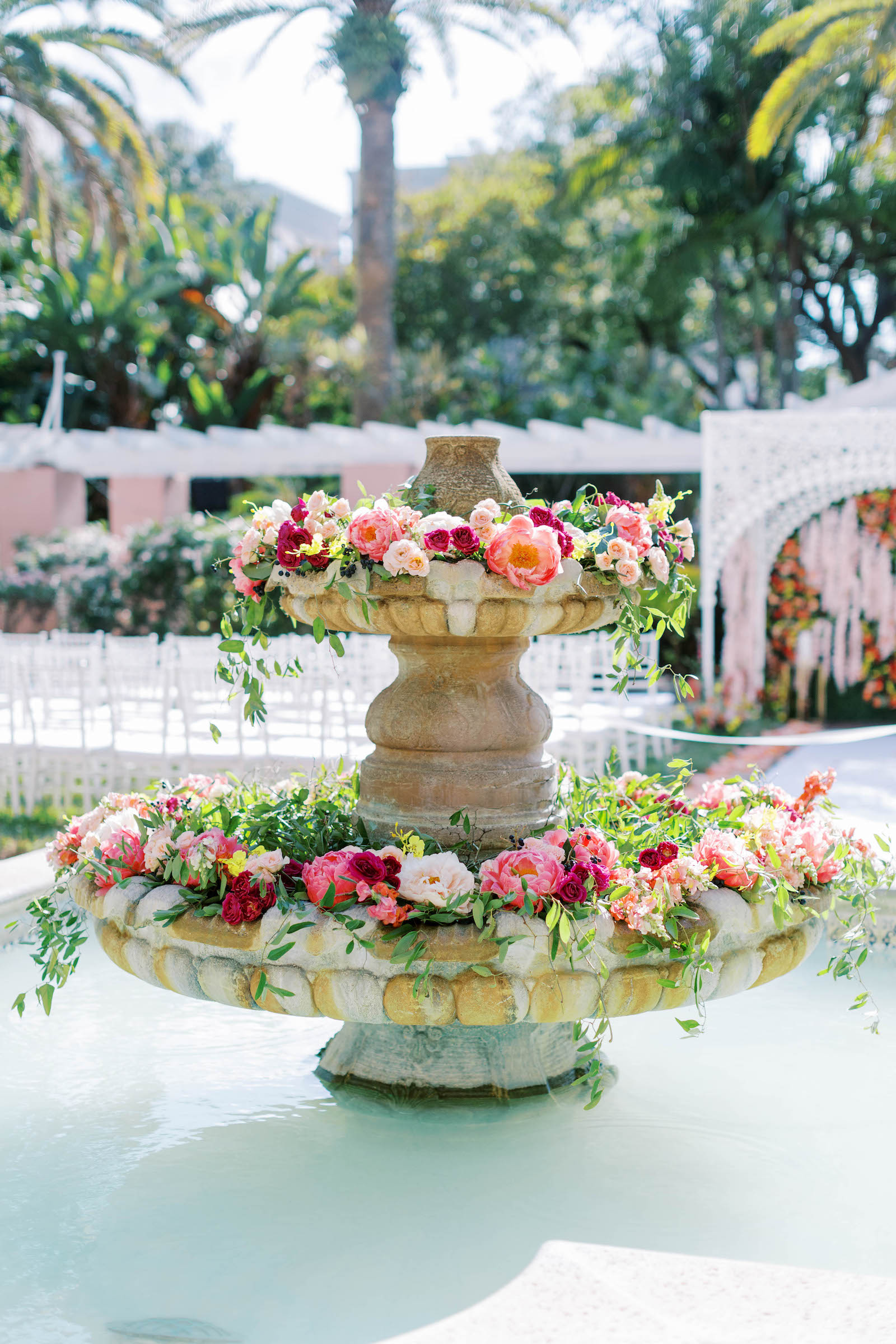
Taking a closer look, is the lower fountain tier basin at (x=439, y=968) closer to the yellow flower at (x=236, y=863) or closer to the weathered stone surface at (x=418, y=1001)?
the weathered stone surface at (x=418, y=1001)

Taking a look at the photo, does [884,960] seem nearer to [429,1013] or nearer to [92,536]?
[429,1013]

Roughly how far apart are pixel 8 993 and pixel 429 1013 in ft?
7.35

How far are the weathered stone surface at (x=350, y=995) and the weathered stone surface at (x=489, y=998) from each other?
0.20m

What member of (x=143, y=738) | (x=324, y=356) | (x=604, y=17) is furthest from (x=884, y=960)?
(x=324, y=356)

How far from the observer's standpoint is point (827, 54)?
43.0ft

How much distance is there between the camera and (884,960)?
16.0 ft

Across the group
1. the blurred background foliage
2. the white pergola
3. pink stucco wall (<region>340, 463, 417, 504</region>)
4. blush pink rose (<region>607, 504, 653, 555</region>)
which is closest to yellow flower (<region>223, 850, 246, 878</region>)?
blush pink rose (<region>607, 504, 653, 555</region>)

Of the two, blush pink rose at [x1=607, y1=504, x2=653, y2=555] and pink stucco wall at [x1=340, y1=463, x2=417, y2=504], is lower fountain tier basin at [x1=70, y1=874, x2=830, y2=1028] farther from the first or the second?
pink stucco wall at [x1=340, y1=463, x2=417, y2=504]

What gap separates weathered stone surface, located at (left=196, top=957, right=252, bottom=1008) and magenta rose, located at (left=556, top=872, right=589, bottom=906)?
2.77 ft

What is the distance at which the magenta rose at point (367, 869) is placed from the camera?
3045mm

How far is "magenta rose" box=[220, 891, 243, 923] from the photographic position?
10.2ft

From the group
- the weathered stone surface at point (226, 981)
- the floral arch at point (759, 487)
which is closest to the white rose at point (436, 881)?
the weathered stone surface at point (226, 981)

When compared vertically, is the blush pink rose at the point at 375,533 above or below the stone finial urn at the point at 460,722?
above

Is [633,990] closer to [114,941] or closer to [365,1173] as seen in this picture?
[365,1173]
